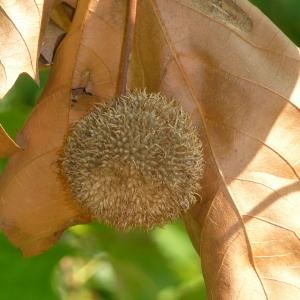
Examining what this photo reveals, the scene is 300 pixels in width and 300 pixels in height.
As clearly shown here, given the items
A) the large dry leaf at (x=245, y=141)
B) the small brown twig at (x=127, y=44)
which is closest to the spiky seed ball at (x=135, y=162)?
the small brown twig at (x=127, y=44)

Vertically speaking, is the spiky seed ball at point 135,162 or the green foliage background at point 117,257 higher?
the spiky seed ball at point 135,162

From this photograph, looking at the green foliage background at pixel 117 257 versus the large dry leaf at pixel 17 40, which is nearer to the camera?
the large dry leaf at pixel 17 40

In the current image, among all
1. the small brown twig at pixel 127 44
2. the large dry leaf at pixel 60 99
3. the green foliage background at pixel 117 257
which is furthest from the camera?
the green foliage background at pixel 117 257

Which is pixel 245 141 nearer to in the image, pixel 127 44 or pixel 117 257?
pixel 127 44

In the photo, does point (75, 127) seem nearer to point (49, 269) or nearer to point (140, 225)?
point (140, 225)

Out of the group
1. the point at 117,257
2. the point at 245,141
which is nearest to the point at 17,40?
the point at 245,141

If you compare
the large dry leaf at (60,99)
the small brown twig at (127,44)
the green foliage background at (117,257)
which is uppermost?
the small brown twig at (127,44)

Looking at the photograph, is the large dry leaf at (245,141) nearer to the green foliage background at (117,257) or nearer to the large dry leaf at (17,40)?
the large dry leaf at (17,40)
